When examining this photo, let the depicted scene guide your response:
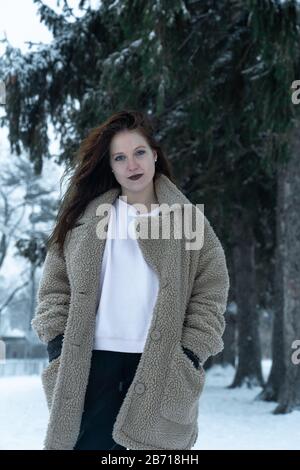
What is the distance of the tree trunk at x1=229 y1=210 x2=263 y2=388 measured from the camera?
14.4 meters

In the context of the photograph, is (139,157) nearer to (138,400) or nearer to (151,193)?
(151,193)

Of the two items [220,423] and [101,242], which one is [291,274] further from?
[101,242]

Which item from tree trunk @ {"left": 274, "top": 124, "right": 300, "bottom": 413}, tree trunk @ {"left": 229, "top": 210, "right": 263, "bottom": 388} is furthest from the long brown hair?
tree trunk @ {"left": 229, "top": 210, "right": 263, "bottom": 388}

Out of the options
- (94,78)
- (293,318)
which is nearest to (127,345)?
(293,318)

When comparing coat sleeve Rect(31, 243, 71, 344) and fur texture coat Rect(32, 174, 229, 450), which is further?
coat sleeve Rect(31, 243, 71, 344)

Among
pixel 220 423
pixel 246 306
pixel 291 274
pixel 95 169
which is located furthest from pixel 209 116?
pixel 95 169

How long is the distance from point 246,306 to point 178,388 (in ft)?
40.7

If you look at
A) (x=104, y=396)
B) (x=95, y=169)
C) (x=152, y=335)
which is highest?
(x=95, y=169)

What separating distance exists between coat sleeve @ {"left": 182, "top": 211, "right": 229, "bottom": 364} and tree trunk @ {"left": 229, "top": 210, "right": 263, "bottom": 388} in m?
11.4

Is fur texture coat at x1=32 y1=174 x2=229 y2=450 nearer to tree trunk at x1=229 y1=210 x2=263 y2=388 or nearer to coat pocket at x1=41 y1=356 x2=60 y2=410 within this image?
coat pocket at x1=41 y1=356 x2=60 y2=410

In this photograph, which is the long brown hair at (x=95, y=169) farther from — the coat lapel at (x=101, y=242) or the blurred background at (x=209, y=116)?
the blurred background at (x=209, y=116)

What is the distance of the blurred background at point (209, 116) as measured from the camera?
8.02 metres

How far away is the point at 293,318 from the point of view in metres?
9.57

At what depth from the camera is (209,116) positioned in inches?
392
